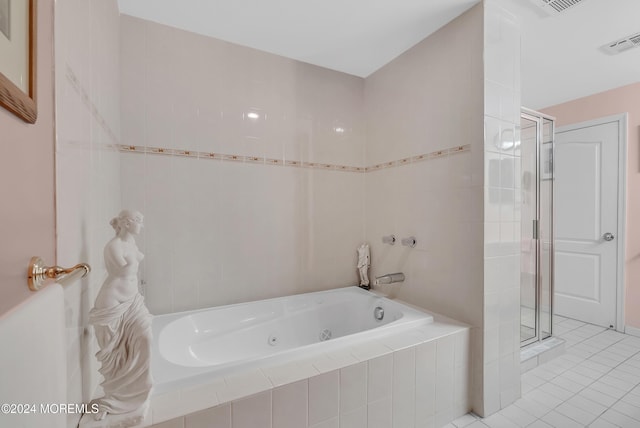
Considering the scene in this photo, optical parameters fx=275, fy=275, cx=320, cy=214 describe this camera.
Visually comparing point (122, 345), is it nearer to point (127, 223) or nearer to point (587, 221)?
point (127, 223)

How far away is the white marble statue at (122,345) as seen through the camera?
0.90 m

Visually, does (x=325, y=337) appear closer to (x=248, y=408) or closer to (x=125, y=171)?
(x=248, y=408)

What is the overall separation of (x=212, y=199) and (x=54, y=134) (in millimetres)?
1167

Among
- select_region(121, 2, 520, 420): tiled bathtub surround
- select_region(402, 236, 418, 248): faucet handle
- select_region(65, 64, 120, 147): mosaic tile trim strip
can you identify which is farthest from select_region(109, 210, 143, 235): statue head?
select_region(402, 236, 418, 248): faucet handle

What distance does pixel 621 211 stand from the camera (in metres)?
2.58

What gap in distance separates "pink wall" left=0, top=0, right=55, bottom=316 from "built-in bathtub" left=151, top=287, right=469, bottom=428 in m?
0.69

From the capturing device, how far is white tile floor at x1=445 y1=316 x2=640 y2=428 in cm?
149

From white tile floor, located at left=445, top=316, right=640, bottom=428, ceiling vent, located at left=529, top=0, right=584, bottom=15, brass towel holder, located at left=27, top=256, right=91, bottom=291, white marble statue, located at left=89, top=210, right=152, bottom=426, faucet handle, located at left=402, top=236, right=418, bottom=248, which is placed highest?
ceiling vent, located at left=529, top=0, right=584, bottom=15

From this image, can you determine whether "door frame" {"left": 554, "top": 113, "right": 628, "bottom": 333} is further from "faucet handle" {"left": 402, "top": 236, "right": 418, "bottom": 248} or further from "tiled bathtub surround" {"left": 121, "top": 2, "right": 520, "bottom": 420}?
"faucet handle" {"left": 402, "top": 236, "right": 418, "bottom": 248}

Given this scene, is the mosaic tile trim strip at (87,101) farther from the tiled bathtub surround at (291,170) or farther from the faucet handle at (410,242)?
the faucet handle at (410,242)

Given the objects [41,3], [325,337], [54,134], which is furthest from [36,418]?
[325,337]

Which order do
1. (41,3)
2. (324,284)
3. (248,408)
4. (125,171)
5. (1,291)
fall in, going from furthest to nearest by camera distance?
→ (324,284), (125,171), (248,408), (41,3), (1,291)

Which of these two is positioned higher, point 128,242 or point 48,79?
point 48,79

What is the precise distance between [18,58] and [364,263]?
2.19 meters
